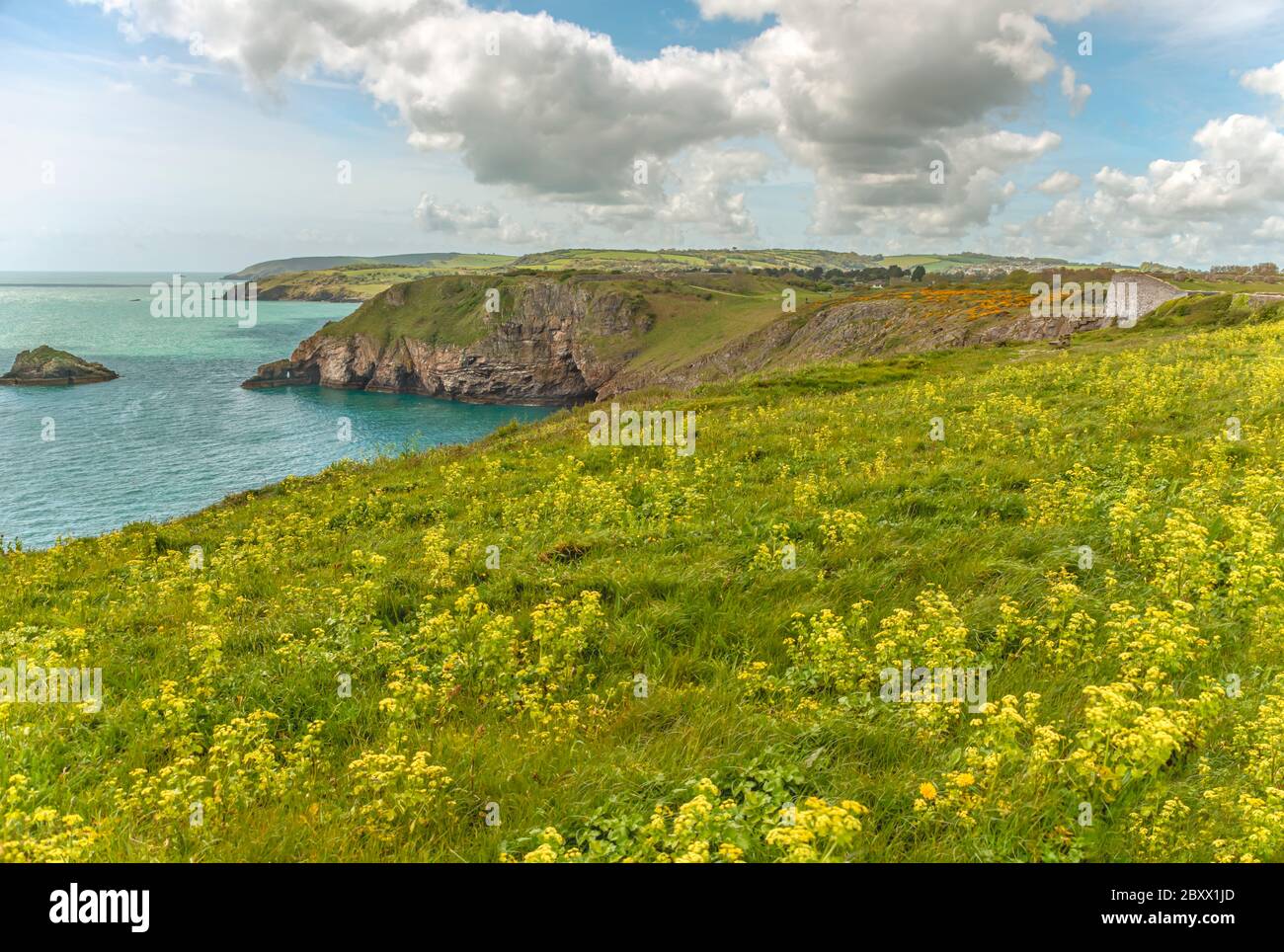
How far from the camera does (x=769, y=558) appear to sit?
9750 mm

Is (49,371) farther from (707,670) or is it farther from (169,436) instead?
(707,670)

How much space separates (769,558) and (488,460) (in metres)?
14.4

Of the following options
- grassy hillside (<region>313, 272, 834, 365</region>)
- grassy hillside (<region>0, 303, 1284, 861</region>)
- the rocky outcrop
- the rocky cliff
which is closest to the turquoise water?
the rocky outcrop

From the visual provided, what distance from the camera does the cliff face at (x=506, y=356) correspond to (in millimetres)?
163500

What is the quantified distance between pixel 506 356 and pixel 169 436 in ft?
284

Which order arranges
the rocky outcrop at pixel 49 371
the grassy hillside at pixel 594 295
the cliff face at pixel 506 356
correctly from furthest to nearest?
the cliff face at pixel 506 356 < the grassy hillside at pixel 594 295 < the rocky outcrop at pixel 49 371

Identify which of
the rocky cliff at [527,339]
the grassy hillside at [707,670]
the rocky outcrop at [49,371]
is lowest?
the grassy hillside at [707,670]

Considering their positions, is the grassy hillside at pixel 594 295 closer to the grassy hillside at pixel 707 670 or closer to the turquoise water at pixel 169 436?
the turquoise water at pixel 169 436

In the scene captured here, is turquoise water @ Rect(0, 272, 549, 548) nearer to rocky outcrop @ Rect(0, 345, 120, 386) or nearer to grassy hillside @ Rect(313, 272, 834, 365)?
rocky outcrop @ Rect(0, 345, 120, 386)

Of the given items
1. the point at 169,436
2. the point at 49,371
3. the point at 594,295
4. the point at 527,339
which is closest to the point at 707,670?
the point at 169,436

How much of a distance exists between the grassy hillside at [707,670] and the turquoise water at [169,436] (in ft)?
62.8

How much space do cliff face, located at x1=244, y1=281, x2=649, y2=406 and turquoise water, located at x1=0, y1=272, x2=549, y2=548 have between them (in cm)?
650

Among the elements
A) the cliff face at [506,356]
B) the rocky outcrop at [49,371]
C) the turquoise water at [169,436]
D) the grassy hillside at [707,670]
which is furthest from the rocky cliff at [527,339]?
the grassy hillside at [707,670]

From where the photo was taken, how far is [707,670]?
24.6ft
